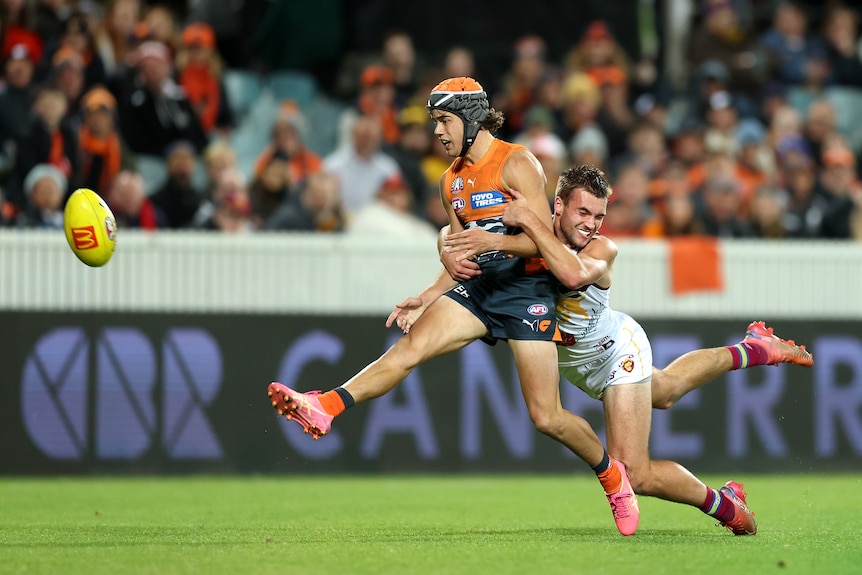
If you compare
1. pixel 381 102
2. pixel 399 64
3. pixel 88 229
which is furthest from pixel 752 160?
pixel 88 229

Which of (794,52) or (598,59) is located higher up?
(794,52)

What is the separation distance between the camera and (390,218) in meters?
13.7

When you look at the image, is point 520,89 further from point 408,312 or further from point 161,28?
point 408,312

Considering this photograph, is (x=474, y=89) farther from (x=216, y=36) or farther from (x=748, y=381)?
(x=216, y=36)

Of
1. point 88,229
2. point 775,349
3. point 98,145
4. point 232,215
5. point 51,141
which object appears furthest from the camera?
point 232,215

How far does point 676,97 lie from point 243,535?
36.0ft

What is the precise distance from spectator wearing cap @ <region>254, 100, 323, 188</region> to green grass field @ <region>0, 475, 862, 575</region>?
3.45m

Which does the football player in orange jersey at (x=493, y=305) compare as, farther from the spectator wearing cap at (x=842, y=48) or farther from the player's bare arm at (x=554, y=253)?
the spectator wearing cap at (x=842, y=48)

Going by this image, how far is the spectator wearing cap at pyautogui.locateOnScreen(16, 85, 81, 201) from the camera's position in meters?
13.0

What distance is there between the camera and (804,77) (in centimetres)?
1770

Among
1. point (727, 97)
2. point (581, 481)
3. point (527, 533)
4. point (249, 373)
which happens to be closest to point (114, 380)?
point (249, 373)

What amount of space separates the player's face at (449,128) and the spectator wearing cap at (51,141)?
239 inches

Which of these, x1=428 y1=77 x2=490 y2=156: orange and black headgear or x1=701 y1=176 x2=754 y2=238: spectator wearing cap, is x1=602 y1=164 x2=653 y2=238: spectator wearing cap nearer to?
x1=701 y1=176 x2=754 y2=238: spectator wearing cap

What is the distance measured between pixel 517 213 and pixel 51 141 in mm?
6820
